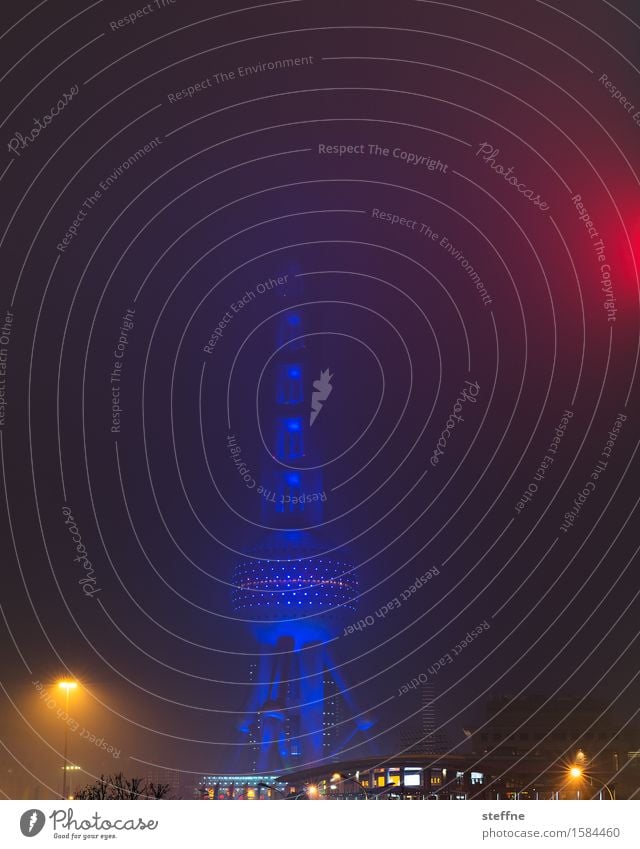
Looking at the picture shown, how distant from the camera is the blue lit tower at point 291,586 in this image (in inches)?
5025

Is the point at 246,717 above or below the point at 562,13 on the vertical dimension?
above

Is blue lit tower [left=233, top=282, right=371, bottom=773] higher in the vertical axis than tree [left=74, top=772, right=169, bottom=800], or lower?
higher

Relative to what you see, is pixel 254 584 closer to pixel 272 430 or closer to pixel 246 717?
pixel 272 430

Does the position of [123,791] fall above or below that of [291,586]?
below

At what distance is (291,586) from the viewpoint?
127m

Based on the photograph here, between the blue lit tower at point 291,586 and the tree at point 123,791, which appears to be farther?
the blue lit tower at point 291,586

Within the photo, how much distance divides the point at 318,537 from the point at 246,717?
34828 millimetres

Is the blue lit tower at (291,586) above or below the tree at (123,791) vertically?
above

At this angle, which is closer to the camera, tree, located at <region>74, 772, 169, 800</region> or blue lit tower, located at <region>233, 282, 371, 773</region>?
tree, located at <region>74, 772, 169, 800</region>

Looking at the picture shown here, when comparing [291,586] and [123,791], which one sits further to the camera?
[291,586]

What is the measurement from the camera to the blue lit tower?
128m
